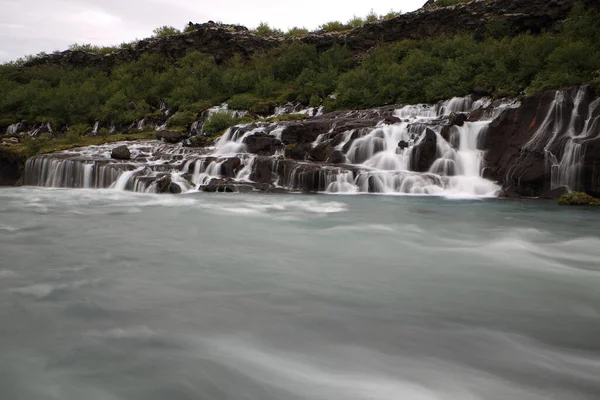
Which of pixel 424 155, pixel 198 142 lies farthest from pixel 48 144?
pixel 424 155

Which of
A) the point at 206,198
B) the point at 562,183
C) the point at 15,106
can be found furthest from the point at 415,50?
the point at 15,106

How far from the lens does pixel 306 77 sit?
3369 centimetres

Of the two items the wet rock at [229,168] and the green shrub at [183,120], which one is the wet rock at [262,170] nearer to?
the wet rock at [229,168]

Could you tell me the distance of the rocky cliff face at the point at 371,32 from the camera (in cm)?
2959

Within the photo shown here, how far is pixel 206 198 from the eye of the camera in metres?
13.6

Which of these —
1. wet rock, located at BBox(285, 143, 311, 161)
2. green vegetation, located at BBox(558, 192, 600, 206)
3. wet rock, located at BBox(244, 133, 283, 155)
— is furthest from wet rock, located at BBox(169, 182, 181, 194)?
green vegetation, located at BBox(558, 192, 600, 206)

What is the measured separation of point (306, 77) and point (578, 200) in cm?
2502

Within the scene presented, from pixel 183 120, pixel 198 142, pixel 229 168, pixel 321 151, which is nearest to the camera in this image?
pixel 229 168

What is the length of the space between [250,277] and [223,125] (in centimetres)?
2125

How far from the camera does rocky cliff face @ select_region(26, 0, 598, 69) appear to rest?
1165 inches

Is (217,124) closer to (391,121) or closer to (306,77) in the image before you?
(391,121)

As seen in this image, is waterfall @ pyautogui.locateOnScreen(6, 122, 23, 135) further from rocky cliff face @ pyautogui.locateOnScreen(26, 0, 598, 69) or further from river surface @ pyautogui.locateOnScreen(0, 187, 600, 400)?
river surface @ pyautogui.locateOnScreen(0, 187, 600, 400)

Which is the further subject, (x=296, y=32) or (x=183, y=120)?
(x=296, y=32)

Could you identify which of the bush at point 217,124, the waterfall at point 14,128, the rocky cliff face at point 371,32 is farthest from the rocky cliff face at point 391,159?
the waterfall at point 14,128
